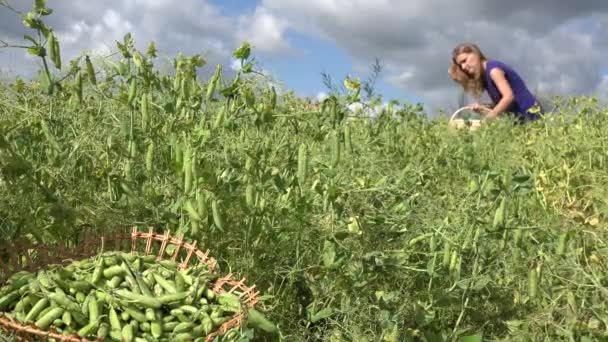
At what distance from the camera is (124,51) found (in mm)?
2184

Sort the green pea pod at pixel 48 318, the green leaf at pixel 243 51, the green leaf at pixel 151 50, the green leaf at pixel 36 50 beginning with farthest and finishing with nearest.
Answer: the green leaf at pixel 151 50 < the green leaf at pixel 243 51 < the green leaf at pixel 36 50 < the green pea pod at pixel 48 318

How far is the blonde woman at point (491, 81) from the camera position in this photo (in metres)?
5.79

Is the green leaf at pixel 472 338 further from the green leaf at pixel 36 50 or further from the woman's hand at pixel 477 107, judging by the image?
the woman's hand at pixel 477 107

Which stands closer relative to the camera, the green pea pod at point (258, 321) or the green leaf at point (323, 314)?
the green pea pod at point (258, 321)

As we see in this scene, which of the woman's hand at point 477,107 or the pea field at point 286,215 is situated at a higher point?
the woman's hand at point 477,107

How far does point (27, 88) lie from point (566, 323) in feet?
7.08

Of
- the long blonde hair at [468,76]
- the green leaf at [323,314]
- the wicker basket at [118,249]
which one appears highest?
the long blonde hair at [468,76]

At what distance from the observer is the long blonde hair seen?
6.07 m

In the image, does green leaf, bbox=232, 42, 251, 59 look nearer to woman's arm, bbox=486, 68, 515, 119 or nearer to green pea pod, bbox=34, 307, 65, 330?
green pea pod, bbox=34, 307, 65, 330

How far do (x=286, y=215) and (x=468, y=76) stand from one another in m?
4.50

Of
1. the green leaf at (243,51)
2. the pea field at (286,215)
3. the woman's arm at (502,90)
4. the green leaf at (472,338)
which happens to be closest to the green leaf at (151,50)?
the pea field at (286,215)

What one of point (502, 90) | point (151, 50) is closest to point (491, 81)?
point (502, 90)

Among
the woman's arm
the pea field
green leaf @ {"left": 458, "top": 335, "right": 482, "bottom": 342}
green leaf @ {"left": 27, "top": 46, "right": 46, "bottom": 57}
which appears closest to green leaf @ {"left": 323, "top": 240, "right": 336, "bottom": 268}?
the pea field

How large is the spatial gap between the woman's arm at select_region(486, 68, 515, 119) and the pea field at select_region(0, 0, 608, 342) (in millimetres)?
3479
